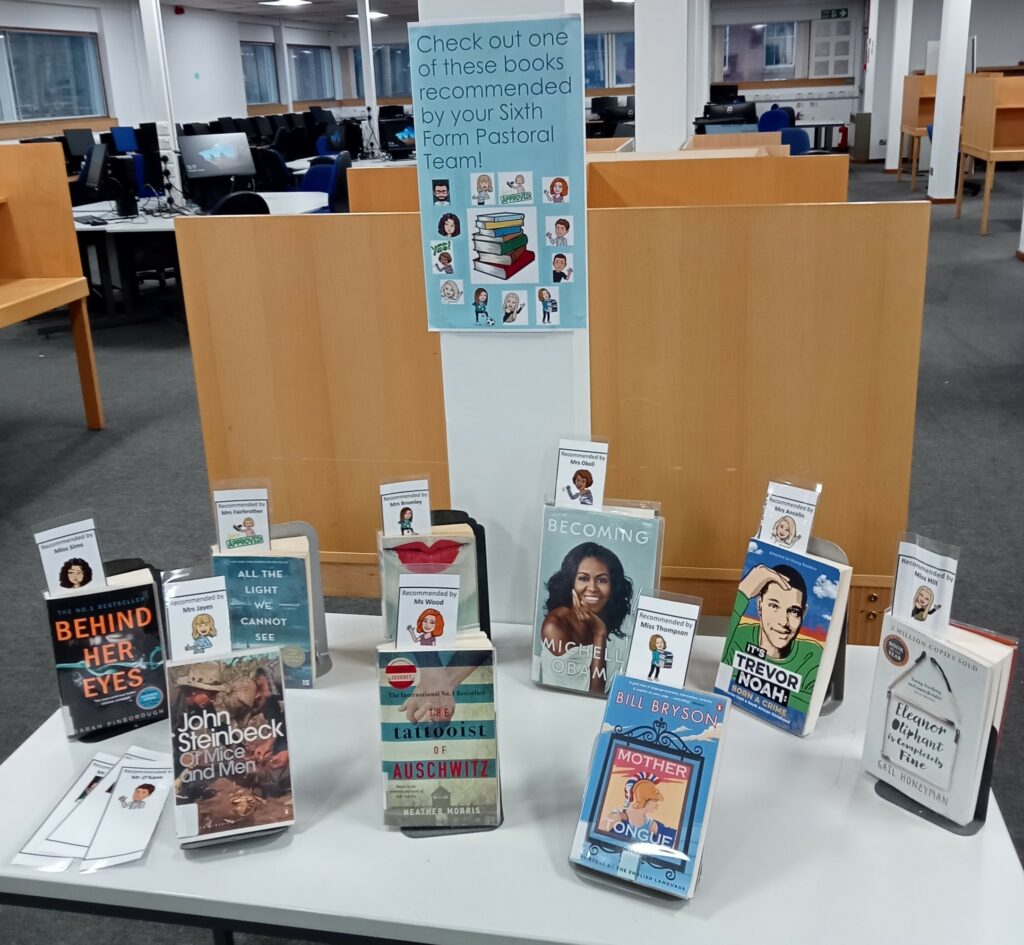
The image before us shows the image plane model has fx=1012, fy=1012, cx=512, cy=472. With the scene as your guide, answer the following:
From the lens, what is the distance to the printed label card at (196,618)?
1.16m

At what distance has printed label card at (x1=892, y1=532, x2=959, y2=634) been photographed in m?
1.08

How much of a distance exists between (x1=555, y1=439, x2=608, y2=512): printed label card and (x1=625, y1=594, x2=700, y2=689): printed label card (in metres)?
0.30

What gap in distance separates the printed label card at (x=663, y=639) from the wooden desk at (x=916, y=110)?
11.9m

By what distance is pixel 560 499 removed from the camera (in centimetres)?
145

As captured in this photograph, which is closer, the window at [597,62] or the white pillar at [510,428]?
the white pillar at [510,428]

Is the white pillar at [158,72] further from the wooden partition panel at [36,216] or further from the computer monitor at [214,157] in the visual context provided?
the wooden partition panel at [36,216]

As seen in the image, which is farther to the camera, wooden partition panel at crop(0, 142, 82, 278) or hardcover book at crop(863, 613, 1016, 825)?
wooden partition panel at crop(0, 142, 82, 278)

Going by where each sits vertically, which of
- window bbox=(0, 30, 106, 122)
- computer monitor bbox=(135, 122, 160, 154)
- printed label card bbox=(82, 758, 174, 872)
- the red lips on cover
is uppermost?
window bbox=(0, 30, 106, 122)

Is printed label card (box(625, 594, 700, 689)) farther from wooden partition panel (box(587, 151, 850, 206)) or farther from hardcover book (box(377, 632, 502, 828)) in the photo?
wooden partition panel (box(587, 151, 850, 206))

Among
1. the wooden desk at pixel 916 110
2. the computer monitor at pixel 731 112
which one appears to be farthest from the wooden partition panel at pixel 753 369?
the wooden desk at pixel 916 110

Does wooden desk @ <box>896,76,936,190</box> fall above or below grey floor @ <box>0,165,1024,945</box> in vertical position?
above

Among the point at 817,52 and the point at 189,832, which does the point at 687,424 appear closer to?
the point at 189,832

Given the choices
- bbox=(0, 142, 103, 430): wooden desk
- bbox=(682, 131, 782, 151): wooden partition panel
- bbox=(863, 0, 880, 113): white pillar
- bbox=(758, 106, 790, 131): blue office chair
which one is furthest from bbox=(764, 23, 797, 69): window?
bbox=(0, 142, 103, 430): wooden desk

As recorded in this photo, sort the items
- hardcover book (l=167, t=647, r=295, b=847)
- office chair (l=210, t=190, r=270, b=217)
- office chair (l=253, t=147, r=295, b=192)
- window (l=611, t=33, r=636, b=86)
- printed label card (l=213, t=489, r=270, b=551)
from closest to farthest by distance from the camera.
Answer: hardcover book (l=167, t=647, r=295, b=847) < printed label card (l=213, t=489, r=270, b=551) < office chair (l=210, t=190, r=270, b=217) < office chair (l=253, t=147, r=295, b=192) < window (l=611, t=33, r=636, b=86)
